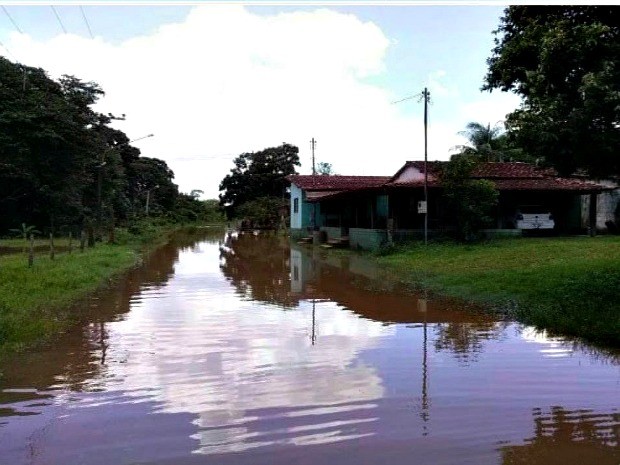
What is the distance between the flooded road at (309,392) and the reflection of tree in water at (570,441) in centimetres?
2

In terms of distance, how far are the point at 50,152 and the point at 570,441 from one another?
34.7 metres

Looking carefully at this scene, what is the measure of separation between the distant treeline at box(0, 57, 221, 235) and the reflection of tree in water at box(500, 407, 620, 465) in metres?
28.3

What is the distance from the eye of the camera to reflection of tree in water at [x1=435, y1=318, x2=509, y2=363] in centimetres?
826

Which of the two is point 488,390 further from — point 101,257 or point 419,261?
point 101,257

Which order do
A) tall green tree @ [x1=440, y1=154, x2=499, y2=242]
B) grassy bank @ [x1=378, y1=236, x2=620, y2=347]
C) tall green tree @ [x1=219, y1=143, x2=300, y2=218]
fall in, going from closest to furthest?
1. grassy bank @ [x1=378, y1=236, x2=620, y2=347]
2. tall green tree @ [x1=440, y1=154, x2=499, y2=242]
3. tall green tree @ [x1=219, y1=143, x2=300, y2=218]

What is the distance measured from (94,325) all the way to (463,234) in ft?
62.5

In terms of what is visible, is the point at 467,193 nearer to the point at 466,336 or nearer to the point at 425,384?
the point at 466,336

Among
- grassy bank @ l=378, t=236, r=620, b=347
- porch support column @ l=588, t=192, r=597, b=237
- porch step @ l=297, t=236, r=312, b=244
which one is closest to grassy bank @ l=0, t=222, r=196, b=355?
grassy bank @ l=378, t=236, r=620, b=347

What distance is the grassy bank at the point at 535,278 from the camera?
31.4 ft

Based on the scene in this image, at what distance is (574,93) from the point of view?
1061cm

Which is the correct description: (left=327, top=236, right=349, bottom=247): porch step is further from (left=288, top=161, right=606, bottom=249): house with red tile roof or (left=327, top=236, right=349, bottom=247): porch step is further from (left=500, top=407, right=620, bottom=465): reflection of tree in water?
(left=500, top=407, right=620, bottom=465): reflection of tree in water

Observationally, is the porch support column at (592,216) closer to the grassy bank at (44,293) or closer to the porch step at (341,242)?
the porch step at (341,242)

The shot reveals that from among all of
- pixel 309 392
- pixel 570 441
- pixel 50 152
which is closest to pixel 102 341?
pixel 309 392

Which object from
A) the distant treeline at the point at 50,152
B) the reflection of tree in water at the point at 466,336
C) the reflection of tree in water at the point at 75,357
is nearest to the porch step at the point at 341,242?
the distant treeline at the point at 50,152
